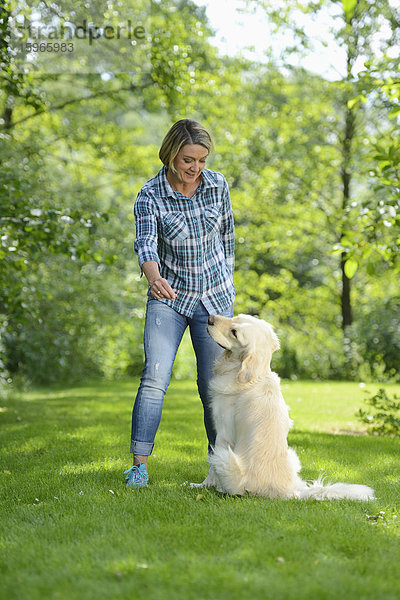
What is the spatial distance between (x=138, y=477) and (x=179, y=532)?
991mm

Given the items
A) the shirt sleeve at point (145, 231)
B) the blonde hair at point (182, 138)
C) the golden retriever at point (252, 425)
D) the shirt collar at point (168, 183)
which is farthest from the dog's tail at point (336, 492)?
the blonde hair at point (182, 138)

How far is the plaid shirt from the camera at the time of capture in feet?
13.6

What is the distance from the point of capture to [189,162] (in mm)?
4117

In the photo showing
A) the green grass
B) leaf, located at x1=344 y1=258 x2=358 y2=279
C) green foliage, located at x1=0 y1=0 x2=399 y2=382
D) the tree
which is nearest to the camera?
the green grass

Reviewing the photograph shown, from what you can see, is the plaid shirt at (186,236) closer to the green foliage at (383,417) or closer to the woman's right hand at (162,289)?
the woman's right hand at (162,289)

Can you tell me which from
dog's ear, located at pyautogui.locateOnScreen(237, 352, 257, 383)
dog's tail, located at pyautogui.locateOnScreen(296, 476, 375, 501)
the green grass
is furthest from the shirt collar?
dog's tail, located at pyautogui.locateOnScreen(296, 476, 375, 501)

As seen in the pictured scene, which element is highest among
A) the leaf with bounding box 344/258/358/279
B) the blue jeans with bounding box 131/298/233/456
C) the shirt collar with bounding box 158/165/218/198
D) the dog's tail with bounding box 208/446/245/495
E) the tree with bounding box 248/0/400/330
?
the tree with bounding box 248/0/400/330

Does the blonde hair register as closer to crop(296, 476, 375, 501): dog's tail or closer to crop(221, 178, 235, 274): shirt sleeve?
crop(221, 178, 235, 274): shirt sleeve

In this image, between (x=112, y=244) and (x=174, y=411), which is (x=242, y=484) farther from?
(x=112, y=244)

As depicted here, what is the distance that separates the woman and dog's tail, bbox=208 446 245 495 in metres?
0.54

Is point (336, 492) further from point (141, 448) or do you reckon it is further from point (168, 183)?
point (168, 183)

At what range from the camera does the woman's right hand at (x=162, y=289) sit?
150 inches

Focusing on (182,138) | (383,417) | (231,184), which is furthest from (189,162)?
(231,184)

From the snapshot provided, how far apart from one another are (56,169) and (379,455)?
13725mm
